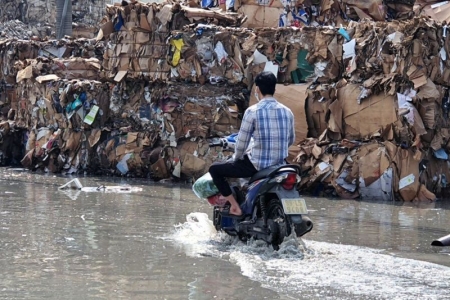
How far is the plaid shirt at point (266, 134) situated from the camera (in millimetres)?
7582

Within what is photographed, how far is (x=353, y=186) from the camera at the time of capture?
13070 mm

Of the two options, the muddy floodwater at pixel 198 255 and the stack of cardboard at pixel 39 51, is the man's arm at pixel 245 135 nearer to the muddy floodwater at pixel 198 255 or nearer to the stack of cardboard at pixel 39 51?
the muddy floodwater at pixel 198 255

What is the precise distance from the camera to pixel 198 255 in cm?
741

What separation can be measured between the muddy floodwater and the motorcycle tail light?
44cm

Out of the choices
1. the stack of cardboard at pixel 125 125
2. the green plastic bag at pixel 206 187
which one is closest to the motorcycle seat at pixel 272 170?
the green plastic bag at pixel 206 187

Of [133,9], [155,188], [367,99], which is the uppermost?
[133,9]

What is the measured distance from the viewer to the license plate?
23.7ft

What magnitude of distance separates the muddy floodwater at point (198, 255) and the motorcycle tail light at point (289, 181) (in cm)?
44

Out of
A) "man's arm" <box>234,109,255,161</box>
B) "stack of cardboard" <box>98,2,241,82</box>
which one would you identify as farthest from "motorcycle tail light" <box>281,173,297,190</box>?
"stack of cardboard" <box>98,2,241,82</box>

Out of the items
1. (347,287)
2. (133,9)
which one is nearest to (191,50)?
(133,9)

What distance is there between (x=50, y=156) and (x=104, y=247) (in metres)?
10.0

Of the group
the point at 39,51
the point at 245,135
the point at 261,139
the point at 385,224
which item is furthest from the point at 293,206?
the point at 39,51

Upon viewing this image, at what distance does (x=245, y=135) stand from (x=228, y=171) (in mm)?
353

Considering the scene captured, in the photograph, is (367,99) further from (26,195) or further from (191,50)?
(26,195)
